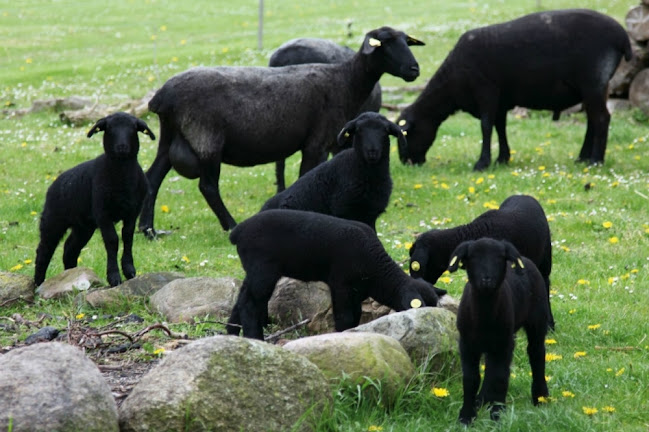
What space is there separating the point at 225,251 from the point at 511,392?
5.04 meters

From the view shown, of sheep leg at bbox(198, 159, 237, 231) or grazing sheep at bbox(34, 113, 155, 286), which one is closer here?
grazing sheep at bbox(34, 113, 155, 286)

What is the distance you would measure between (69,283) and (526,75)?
26.3 ft

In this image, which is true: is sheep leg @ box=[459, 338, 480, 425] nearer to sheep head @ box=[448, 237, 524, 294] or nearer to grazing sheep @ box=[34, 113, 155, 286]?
sheep head @ box=[448, 237, 524, 294]

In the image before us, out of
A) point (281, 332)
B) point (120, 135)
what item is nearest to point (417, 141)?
point (120, 135)

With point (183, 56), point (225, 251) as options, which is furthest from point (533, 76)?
point (183, 56)

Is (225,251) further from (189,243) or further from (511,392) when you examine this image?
(511,392)

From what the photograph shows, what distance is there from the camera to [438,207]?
12648mm

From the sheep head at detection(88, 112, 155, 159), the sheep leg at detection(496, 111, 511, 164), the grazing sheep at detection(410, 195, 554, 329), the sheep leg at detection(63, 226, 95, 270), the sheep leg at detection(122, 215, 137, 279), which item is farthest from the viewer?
the sheep leg at detection(496, 111, 511, 164)

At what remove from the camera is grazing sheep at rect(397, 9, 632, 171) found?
1426 cm

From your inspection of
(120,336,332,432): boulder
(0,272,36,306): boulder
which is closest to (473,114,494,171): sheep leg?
(0,272,36,306): boulder

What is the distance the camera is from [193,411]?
5.39 meters

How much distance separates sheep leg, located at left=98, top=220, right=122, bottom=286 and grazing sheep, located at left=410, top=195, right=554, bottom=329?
2.87 meters

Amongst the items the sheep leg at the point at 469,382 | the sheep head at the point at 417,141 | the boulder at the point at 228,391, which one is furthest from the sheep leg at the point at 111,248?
the sheep head at the point at 417,141

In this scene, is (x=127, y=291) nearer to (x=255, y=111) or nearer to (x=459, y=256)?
(x=255, y=111)
